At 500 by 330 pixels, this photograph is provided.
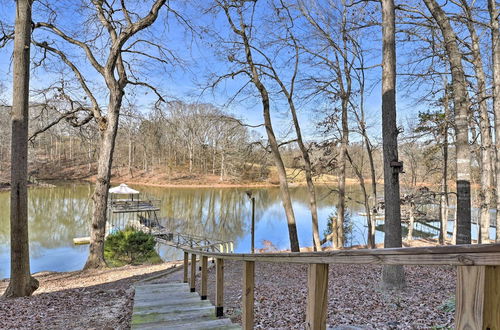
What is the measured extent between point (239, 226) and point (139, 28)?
14.9 metres

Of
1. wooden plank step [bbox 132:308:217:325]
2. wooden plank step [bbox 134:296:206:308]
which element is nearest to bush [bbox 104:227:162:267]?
wooden plank step [bbox 134:296:206:308]

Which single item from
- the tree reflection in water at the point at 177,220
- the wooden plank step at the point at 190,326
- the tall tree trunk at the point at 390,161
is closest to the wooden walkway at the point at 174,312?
the wooden plank step at the point at 190,326

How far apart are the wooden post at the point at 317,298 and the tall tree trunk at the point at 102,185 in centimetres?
749

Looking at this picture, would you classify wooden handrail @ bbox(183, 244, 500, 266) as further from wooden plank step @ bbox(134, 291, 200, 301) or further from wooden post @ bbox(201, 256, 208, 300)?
wooden plank step @ bbox(134, 291, 200, 301)

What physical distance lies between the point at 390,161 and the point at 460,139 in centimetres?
202

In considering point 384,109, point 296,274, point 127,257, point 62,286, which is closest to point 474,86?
point 384,109

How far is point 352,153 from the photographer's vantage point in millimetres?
13141

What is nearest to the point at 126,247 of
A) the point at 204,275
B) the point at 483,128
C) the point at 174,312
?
the point at 204,275

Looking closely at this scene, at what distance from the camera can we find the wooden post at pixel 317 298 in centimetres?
148

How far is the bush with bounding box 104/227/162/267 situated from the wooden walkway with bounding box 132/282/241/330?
731 cm

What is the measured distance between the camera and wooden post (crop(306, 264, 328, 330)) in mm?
1483

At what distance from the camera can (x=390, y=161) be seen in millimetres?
5148

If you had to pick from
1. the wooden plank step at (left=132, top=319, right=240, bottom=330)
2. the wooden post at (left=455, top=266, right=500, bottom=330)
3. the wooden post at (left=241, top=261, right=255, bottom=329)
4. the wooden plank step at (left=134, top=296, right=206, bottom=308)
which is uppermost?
the wooden post at (left=455, top=266, right=500, bottom=330)

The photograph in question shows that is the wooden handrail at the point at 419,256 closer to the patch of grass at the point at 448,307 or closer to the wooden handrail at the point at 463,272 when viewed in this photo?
the wooden handrail at the point at 463,272
